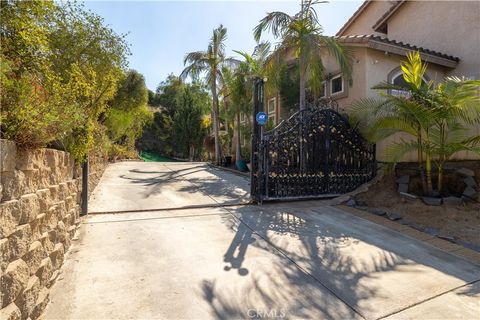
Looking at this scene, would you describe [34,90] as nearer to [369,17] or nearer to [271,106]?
[271,106]

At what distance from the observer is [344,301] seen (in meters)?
2.58

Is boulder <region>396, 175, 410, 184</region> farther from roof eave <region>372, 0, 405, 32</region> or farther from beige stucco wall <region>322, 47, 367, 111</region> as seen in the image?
roof eave <region>372, 0, 405, 32</region>

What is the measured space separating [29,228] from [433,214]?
659 cm

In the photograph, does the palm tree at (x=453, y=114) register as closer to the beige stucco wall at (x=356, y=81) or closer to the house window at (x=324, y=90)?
the beige stucco wall at (x=356, y=81)

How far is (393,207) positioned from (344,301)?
4.29 m

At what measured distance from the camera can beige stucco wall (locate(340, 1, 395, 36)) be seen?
517 inches

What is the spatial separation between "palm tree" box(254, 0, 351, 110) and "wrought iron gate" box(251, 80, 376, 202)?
35.6 inches

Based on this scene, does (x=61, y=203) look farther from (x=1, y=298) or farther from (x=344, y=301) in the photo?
(x=344, y=301)

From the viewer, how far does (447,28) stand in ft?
31.8

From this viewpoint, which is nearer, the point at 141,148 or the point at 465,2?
the point at 465,2

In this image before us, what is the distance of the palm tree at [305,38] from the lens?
7.67 metres

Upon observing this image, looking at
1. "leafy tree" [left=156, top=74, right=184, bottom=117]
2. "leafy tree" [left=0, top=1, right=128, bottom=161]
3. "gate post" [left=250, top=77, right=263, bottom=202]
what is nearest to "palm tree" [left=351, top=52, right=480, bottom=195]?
"gate post" [left=250, top=77, right=263, bottom=202]

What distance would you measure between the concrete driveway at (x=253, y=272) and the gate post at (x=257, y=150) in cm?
119

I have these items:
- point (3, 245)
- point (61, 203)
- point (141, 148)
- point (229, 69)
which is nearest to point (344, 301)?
point (3, 245)
